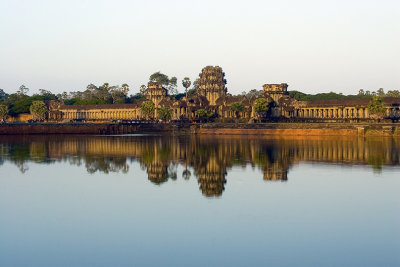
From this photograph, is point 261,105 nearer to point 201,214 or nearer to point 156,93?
point 156,93

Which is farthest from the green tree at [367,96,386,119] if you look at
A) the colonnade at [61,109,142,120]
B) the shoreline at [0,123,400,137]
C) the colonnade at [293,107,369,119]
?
the colonnade at [61,109,142,120]

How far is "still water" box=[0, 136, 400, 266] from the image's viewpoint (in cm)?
1761

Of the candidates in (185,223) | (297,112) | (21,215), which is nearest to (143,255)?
(185,223)

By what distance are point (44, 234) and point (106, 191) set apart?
10.3m

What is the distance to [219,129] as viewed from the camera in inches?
4080

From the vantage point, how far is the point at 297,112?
125m

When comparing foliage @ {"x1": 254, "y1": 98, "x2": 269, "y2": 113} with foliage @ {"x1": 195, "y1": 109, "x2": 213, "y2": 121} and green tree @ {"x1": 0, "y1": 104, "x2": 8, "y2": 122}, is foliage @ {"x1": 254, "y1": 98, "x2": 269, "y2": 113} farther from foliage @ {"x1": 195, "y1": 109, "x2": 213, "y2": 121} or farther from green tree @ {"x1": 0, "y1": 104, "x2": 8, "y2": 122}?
green tree @ {"x1": 0, "y1": 104, "x2": 8, "y2": 122}

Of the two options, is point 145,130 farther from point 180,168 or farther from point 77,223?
point 77,223

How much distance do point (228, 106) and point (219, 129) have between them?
2831 cm

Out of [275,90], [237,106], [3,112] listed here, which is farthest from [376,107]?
[3,112]

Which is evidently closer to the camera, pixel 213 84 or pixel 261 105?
pixel 261 105

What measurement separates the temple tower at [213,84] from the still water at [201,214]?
96.6m

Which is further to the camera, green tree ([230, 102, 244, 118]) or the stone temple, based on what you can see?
green tree ([230, 102, 244, 118])

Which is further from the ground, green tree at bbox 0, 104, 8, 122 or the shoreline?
green tree at bbox 0, 104, 8, 122
